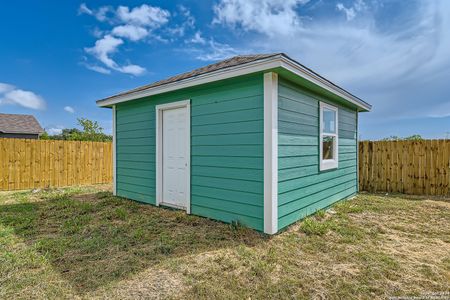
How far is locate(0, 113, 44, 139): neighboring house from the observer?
56.3ft

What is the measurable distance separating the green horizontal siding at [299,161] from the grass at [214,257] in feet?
1.09

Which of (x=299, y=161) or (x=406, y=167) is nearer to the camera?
(x=299, y=161)

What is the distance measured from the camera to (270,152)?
3297 millimetres

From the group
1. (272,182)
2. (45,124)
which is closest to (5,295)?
(272,182)

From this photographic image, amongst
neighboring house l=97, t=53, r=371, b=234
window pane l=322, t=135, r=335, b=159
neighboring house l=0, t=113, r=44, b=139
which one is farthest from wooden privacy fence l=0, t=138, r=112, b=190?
neighboring house l=0, t=113, r=44, b=139

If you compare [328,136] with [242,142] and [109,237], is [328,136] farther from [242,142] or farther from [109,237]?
[109,237]

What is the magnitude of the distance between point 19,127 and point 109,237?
2082 centimetres

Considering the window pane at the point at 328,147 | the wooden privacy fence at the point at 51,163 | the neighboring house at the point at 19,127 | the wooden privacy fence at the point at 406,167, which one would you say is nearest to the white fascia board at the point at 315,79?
the window pane at the point at 328,147

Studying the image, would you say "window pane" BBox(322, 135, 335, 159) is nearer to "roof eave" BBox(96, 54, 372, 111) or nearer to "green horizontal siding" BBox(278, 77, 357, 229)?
"green horizontal siding" BBox(278, 77, 357, 229)

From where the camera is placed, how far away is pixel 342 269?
2.44 metres

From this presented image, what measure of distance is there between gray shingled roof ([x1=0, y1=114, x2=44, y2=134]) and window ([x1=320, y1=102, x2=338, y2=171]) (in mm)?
21524

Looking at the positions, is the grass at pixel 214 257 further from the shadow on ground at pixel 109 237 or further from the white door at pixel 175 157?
the white door at pixel 175 157

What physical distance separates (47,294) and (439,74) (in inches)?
404

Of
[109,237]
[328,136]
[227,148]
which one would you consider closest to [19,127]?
[109,237]
